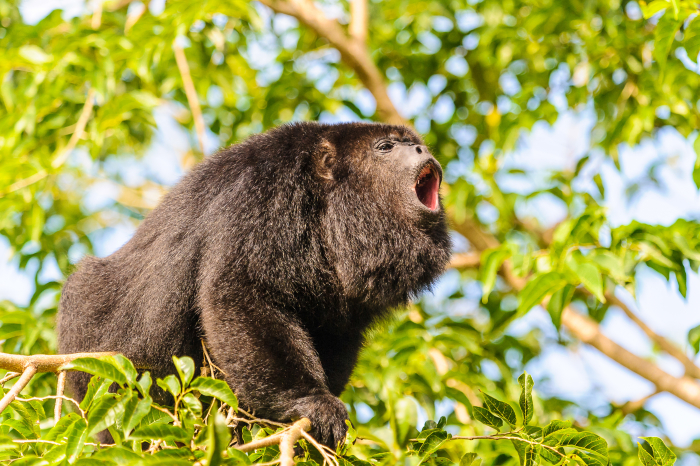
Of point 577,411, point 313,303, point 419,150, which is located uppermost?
point 419,150

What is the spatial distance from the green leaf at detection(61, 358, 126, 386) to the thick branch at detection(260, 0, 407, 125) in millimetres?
2991

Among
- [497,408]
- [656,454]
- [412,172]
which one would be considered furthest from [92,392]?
[412,172]

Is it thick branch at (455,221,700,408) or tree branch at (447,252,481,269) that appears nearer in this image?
thick branch at (455,221,700,408)

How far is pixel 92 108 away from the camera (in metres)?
3.67

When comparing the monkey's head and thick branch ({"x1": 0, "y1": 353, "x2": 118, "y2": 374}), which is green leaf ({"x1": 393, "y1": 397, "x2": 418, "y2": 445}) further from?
the monkey's head

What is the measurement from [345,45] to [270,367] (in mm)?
2668

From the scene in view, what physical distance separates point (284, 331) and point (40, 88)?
2.09m

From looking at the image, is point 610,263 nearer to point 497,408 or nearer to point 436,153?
point 497,408

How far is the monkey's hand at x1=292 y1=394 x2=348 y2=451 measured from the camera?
190cm

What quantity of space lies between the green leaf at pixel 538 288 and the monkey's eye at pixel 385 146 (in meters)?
0.83

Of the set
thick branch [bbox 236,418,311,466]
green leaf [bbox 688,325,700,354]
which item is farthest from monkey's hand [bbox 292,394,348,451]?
green leaf [bbox 688,325,700,354]

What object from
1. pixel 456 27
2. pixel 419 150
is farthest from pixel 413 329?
pixel 456 27

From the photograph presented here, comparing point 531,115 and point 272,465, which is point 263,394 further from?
point 531,115

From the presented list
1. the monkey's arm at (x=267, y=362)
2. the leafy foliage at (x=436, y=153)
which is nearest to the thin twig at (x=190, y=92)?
the leafy foliage at (x=436, y=153)
